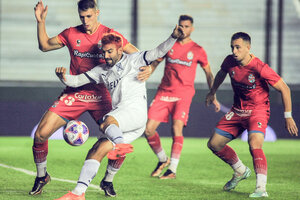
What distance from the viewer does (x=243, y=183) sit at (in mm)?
8078

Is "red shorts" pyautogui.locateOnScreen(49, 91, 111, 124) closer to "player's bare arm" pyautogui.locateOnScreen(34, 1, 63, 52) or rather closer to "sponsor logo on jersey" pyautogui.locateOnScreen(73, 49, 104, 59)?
"sponsor logo on jersey" pyautogui.locateOnScreen(73, 49, 104, 59)

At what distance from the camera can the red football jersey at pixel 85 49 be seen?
24.0 ft

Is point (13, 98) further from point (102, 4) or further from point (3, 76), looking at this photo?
point (102, 4)

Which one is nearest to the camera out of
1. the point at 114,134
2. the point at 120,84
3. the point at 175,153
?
the point at 114,134

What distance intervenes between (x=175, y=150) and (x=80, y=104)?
1.89m

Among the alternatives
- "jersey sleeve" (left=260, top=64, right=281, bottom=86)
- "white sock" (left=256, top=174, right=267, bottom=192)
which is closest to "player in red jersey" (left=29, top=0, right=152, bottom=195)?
"jersey sleeve" (left=260, top=64, right=281, bottom=86)

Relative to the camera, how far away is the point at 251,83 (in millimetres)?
7242

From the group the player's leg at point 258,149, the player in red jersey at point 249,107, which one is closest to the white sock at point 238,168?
the player in red jersey at point 249,107

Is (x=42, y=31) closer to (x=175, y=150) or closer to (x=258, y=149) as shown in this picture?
(x=175, y=150)

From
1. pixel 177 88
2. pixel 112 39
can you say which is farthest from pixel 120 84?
pixel 177 88

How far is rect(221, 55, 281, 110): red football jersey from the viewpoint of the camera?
717 centimetres

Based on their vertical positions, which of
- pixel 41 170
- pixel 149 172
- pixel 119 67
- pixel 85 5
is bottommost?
pixel 149 172

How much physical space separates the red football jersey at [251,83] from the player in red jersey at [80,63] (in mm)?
1175

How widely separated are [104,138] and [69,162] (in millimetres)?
3646
